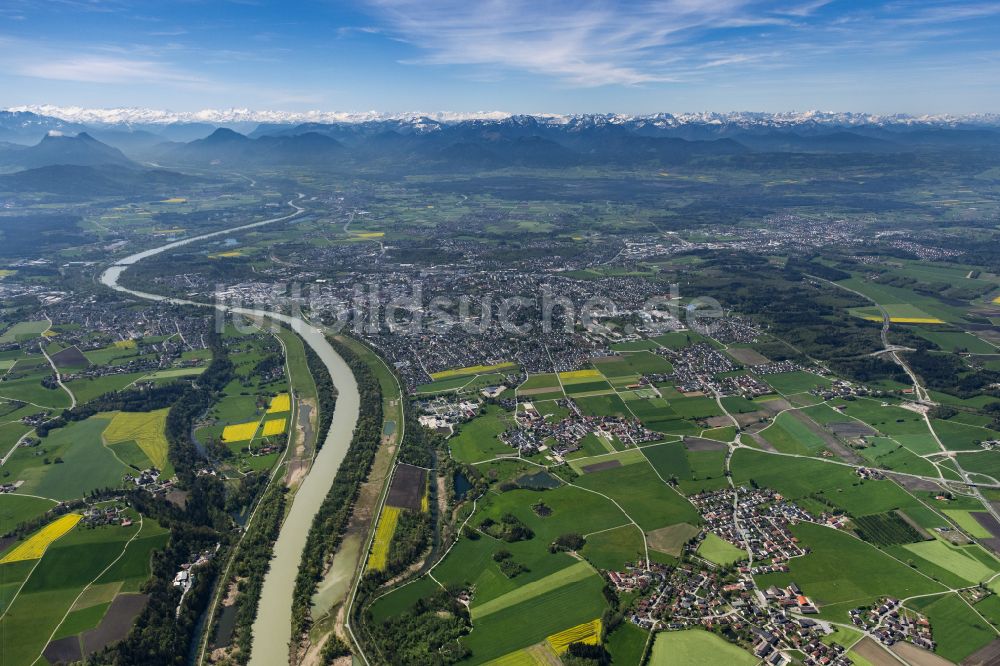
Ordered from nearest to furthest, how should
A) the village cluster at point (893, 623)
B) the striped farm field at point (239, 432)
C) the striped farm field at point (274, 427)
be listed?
the village cluster at point (893, 623) < the striped farm field at point (239, 432) < the striped farm field at point (274, 427)

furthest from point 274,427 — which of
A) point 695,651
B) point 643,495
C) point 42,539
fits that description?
point 695,651

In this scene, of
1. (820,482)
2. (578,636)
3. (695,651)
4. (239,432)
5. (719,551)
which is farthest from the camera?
(239,432)

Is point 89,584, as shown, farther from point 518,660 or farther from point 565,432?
point 565,432

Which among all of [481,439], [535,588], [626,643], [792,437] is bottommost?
[626,643]

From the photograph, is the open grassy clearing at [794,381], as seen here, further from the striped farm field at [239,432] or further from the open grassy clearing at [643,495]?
the striped farm field at [239,432]

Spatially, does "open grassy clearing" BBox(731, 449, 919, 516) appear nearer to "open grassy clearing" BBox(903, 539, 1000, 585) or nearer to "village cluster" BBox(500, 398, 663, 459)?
"open grassy clearing" BBox(903, 539, 1000, 585)

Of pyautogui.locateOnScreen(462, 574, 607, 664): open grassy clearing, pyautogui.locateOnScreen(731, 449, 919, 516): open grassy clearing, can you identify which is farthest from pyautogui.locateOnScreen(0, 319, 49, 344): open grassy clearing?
pyautogui.locateOnScreen(731, 449, 919, 516): open grassy clearing

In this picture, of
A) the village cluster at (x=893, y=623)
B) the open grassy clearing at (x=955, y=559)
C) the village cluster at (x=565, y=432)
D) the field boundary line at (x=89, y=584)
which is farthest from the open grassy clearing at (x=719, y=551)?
the field boundary line at (x=89, y=584)
